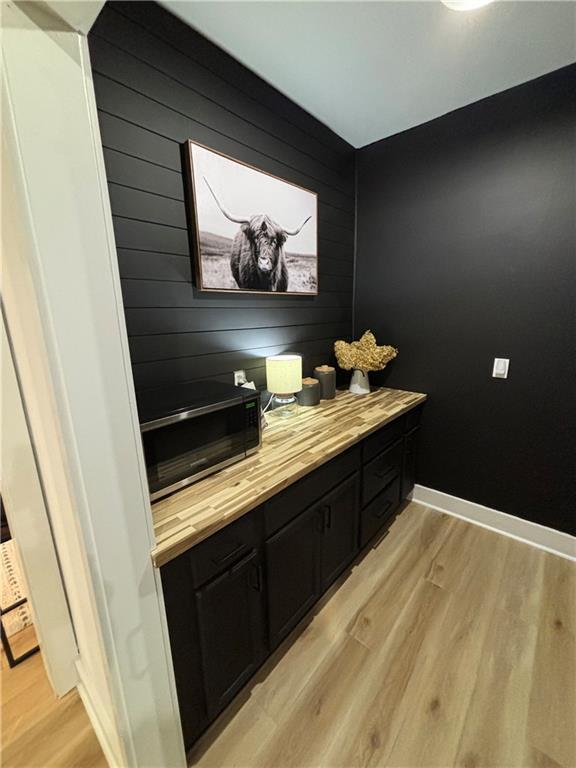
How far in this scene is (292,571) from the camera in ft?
4.25

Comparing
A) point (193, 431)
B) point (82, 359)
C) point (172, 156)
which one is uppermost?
point (172, 156)

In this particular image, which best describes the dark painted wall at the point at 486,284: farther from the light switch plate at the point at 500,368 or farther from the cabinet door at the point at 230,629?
the cabinet door at the point at 230,629

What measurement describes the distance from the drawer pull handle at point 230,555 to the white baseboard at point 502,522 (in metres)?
1.78

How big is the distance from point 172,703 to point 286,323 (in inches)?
67.4

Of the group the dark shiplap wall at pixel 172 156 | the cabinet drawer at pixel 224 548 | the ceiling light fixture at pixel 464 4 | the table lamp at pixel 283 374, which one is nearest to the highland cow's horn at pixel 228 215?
the dark shiplap wall at pixel 172 156

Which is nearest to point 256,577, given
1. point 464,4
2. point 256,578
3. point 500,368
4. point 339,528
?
point 256,578

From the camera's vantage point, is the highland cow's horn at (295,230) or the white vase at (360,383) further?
the white vase at (360,383)

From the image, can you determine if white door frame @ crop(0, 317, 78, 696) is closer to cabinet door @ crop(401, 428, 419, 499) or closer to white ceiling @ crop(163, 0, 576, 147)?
white ceiling @ crop(163, 0, 576, 147)

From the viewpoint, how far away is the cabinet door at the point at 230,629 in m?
0.99

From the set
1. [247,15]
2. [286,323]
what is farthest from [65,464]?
[247,15]

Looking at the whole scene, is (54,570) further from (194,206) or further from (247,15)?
(247,15)

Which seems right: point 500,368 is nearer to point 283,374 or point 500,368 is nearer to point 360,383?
point 360,383

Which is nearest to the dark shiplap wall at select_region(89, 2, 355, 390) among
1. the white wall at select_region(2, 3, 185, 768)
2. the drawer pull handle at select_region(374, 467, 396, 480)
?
the white wall at select_region(2, 3, 185, 768)

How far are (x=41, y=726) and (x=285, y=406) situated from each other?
1608 millimetres
